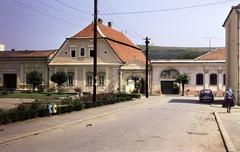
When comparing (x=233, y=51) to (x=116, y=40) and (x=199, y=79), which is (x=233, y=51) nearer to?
(x=199, y=79)

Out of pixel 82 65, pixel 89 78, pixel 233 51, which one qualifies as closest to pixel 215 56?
pixel 89 78

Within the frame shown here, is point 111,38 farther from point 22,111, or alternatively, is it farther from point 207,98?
point 22,111

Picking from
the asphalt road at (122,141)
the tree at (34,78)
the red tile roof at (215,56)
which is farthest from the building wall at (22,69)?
the asphalt road at (122,141)

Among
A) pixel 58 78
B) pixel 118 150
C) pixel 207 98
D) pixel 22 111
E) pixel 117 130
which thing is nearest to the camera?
pixel 118 150

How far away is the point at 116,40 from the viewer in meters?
84.1

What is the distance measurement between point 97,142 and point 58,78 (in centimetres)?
5947

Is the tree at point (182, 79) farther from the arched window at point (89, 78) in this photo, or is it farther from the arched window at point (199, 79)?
the arched window at point (89, 78)

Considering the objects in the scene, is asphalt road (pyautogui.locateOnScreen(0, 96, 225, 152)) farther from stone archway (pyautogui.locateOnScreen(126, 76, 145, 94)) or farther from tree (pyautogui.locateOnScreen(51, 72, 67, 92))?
stone archway (pyautogui.locateOnScreen(126, 76, 145, 94))

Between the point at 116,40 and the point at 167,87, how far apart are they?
40.1ft

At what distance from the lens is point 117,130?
1923cm

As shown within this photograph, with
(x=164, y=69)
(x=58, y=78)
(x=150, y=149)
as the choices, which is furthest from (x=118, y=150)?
(x=164, y=69)

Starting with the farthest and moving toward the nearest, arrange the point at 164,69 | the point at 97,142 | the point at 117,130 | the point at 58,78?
the point at 164,69 → the point at 58,78 → the point at 117,130 → the point at 97,142

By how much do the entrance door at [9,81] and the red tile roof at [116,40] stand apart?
12470 mm

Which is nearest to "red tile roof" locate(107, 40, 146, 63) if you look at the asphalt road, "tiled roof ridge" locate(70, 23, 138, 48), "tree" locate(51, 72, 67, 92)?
"tiled roof ridge" locate(70, 23, 138, 48)
